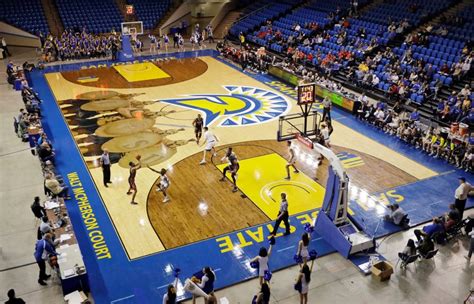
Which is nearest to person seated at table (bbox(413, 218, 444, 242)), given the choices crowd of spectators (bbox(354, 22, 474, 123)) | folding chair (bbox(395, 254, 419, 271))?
folding chair (bbox(395, 254, 419, 271))

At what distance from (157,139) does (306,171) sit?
652cm

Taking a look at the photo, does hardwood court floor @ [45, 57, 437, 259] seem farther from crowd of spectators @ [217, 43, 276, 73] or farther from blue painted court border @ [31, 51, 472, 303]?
crowd of spectators @ [217, 43, 276, 73]

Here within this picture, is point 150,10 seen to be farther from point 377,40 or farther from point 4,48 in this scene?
point 377,40

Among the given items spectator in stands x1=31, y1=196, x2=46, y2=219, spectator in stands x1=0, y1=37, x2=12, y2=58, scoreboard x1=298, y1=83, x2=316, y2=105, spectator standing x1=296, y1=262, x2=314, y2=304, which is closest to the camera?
spectator standing x1=296, y1=262, x2=314, y2=304

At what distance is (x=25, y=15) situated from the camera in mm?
37594

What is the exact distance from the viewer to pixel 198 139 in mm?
18891

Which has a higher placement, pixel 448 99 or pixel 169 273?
pixel 448 99

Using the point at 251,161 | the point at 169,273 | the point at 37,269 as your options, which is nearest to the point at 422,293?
the point at 169,273

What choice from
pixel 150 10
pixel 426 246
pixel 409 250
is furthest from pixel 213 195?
pixel 150 10

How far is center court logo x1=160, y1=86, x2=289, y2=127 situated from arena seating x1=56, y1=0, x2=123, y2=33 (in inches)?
709

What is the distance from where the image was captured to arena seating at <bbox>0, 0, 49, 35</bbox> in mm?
36594

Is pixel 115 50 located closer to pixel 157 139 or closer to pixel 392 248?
pixel 157 139

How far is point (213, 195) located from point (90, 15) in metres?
30.1

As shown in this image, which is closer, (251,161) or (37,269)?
(37,269)
